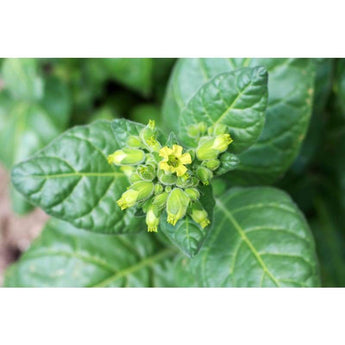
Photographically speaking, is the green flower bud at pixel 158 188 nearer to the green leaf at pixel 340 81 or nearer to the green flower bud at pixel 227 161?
the green flower bud at pixel 227 161

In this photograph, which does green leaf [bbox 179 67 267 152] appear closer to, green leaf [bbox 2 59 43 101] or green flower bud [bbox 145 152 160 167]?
green flower bud [bbox 145 152 160 167]

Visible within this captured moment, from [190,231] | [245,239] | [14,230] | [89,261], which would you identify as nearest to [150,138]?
[190,231]

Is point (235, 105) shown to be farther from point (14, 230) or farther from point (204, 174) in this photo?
point (14, 230)

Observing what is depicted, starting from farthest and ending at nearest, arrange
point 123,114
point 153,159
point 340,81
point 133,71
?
point 123,114, point 133,71, point 340,81, point 153,159

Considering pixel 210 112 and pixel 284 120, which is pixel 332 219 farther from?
pixel 210 112

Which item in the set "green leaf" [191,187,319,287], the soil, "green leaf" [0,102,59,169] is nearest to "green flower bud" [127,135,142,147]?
"green leaf" [191,187,319,287]

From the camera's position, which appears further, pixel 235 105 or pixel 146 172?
pixel 235 105

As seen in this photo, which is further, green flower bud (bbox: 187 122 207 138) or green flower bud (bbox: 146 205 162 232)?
green flower bud (bbox: 187 122 207 138)
